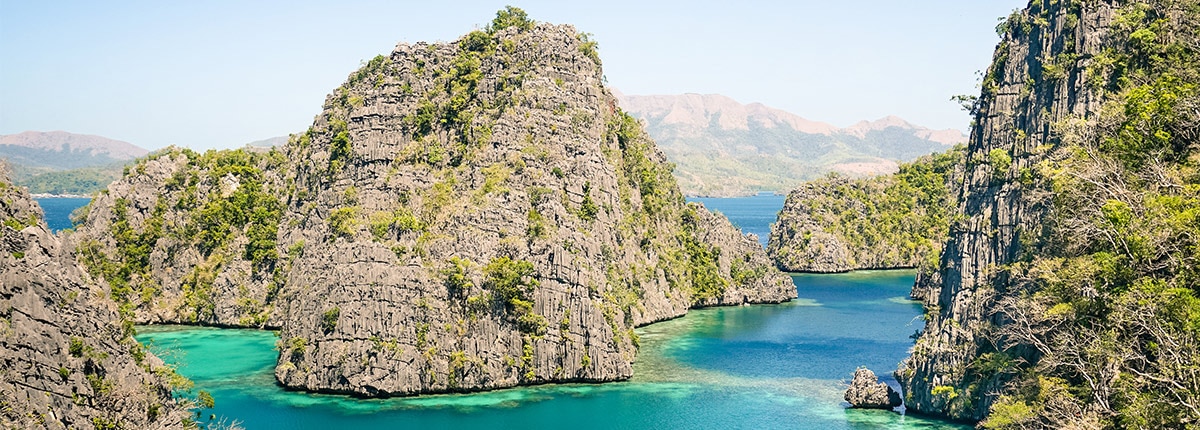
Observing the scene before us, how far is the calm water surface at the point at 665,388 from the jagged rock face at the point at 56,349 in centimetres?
1978

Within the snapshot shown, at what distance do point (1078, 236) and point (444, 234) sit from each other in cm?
4962

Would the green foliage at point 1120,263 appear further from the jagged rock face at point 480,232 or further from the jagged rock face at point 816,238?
the jagged rock face at point 816,238

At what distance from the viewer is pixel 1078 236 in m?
55.1

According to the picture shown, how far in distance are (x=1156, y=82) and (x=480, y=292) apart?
4898cm

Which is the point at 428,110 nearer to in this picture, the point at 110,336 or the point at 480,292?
the point at 480,292

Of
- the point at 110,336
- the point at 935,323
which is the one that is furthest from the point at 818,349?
the point at 110,336

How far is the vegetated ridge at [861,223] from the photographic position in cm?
17875

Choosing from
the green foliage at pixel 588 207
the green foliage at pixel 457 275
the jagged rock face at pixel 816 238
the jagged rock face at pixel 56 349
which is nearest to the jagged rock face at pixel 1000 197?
the green foliage at pixel 457 275

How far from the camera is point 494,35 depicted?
361 feet

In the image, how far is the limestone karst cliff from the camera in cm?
4916

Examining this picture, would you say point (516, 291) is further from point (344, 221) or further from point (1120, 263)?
point (1120, 263)

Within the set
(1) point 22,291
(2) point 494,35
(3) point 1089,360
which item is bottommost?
(3) point 1089,360

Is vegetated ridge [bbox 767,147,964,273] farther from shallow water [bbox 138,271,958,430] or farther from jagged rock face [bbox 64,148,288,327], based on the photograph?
jagged rock face [bbox 64,148,288,327]

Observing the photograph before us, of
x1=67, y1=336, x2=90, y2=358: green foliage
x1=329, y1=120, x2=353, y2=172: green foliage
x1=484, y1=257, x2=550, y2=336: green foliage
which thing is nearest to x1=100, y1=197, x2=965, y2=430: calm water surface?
x1=484, y1=257, x2=550, y2=336: green foliage
